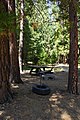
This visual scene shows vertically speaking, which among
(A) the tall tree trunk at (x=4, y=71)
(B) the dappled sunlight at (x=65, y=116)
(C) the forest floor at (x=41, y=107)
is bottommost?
(B) the dappled sunlight at (x=65, y=116)

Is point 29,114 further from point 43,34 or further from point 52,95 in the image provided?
point 43,34

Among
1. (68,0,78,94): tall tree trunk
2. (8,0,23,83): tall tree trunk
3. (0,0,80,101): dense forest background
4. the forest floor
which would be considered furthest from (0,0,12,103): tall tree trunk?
(8,0,23,83): tall tree trunk

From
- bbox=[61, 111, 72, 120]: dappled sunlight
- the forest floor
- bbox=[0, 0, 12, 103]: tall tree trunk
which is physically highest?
bbox=[0, 0, 12, 103]: tall tree trunk

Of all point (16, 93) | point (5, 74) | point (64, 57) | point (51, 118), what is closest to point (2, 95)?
point (5, 74)

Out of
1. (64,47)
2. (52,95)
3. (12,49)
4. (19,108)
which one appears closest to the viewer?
(19,108)

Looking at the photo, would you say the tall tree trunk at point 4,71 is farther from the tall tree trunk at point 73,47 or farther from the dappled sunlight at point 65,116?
the tall tree trunk at point 73,47

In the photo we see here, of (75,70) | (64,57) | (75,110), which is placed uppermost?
(75,70)

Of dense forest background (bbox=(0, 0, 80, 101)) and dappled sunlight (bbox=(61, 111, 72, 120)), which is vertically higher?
dense forest background (bbox=(0, 0, 80, 101))

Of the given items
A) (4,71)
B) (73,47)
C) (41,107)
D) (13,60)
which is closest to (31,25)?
(13,60)

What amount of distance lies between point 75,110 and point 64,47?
24.3 meters

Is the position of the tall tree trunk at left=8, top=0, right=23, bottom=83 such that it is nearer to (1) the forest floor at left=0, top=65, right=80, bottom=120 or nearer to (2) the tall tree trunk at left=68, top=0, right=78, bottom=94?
(1) the forest floor at left=0, top=65, right=80, bottom=120

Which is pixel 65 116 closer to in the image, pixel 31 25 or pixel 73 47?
pixel 73 47

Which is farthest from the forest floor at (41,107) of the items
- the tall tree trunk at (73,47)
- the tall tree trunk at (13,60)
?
the tall tree trunk at (13,60)

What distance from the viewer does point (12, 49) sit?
11.1 m
